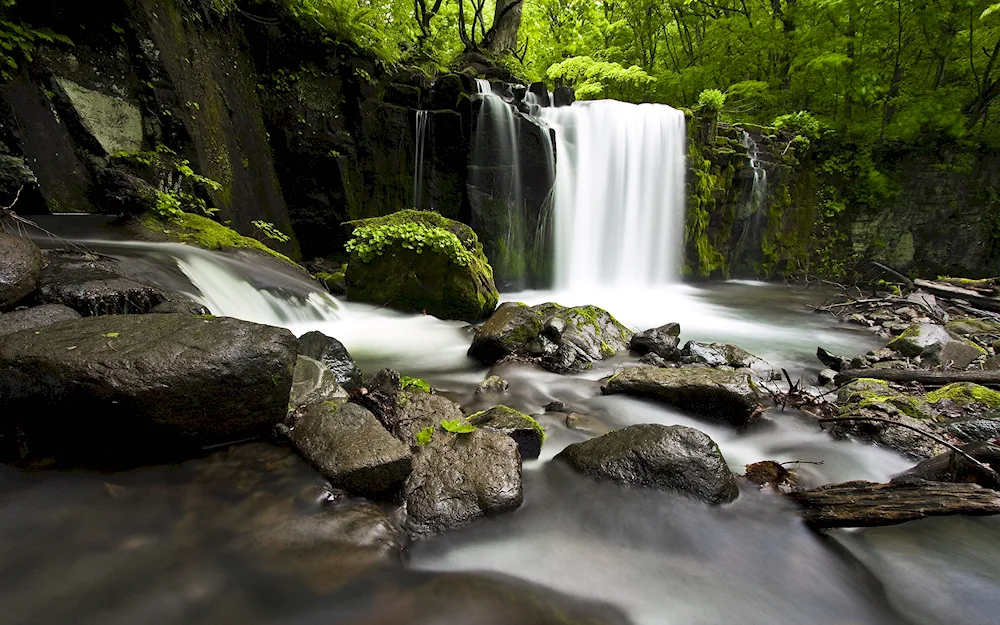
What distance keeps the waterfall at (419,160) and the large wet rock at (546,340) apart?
6.30 metres

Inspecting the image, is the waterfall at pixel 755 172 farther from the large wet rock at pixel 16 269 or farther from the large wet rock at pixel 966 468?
the large wet rock at pixel 16 269

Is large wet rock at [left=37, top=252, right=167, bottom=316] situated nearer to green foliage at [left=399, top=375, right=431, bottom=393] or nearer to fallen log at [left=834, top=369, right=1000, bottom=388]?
green foliage at [left=399, top=375, right=431, bottom=393]

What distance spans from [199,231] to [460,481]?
6.41 m

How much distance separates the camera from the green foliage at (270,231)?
8.88 metres

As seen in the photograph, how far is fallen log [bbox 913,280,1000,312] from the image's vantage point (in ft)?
28.2

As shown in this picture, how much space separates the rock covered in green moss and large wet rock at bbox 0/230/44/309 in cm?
347

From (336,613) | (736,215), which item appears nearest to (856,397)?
(336,613)

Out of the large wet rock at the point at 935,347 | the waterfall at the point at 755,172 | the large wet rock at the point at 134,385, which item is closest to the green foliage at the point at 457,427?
the large wet rock at the point at 134,385

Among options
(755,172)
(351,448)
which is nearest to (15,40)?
(351,448)

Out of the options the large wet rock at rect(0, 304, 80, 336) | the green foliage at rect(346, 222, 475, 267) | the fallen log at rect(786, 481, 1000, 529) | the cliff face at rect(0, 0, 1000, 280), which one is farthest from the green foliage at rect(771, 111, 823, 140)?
the large wet rock at rect(0, 304, 80, 336)

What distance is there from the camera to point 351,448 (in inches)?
99.8

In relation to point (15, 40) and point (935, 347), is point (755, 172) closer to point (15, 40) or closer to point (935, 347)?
point (935, 347)

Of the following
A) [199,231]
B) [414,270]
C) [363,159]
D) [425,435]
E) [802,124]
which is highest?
[802,124]

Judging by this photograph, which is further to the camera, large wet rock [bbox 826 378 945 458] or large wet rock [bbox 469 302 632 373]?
large wet rock [bbox 469 302 632 373]
